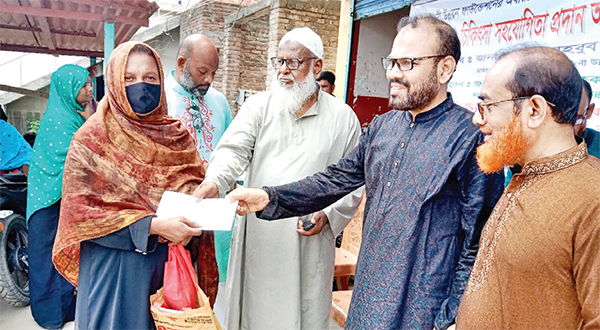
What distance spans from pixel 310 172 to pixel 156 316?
112 centimetres

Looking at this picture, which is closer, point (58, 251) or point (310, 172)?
point (58, 251)

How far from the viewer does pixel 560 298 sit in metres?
1.29

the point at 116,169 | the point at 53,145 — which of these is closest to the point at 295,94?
the point at 116,169

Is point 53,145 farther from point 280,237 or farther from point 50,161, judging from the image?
point 280,237

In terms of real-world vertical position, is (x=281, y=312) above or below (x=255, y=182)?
below

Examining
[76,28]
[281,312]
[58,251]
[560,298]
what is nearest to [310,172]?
[281,312]

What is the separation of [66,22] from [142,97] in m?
6.38

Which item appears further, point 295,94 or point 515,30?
point 515,30

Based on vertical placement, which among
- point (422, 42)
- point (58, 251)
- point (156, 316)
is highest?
point (422, 42)

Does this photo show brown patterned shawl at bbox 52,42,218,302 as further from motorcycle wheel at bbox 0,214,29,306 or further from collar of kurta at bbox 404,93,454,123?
motorcycle wheel at bbox 0,214,29,306

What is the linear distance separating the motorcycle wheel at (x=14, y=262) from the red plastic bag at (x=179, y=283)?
10.0ft

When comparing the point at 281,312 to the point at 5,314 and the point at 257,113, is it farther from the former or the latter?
the point at 5,314

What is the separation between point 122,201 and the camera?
6.88 ft

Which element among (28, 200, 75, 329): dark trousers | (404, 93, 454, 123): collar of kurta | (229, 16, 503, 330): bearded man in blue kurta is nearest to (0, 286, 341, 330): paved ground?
(28, 200, 75, 329): dark trousers
